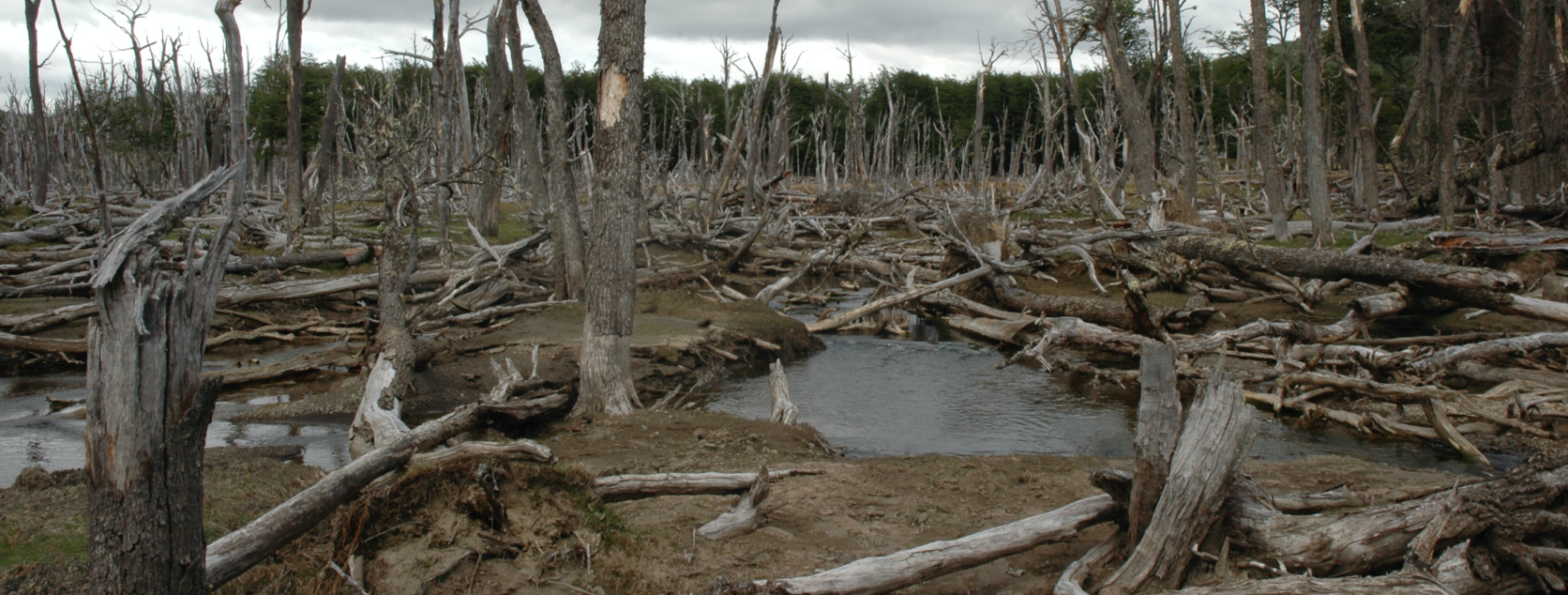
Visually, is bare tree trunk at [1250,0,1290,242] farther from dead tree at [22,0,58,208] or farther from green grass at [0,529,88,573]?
dead tree at [22,0,58,208]

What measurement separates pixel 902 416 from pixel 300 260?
33.1ft

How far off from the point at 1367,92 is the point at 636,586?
16656 millimetres

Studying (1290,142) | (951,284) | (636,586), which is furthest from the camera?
(1290,142)

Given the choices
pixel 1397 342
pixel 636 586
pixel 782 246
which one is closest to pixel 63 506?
pixel 636 586

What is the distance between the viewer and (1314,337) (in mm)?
8656

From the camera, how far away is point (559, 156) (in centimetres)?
902

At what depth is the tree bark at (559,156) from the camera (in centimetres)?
862

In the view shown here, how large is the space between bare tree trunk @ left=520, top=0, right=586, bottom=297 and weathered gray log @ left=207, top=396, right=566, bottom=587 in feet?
15.4

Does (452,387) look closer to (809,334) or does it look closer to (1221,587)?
(809,334)

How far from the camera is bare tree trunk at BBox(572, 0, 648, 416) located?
6.64m

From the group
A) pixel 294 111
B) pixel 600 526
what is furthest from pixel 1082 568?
pixel 294 111

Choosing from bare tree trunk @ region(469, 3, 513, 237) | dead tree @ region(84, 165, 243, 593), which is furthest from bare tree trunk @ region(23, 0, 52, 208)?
dead tree @ region(84, 165, 243, 593)

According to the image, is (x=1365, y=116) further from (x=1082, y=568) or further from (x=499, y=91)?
(x=1082, y=568)

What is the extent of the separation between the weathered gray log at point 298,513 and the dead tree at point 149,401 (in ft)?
1.14
